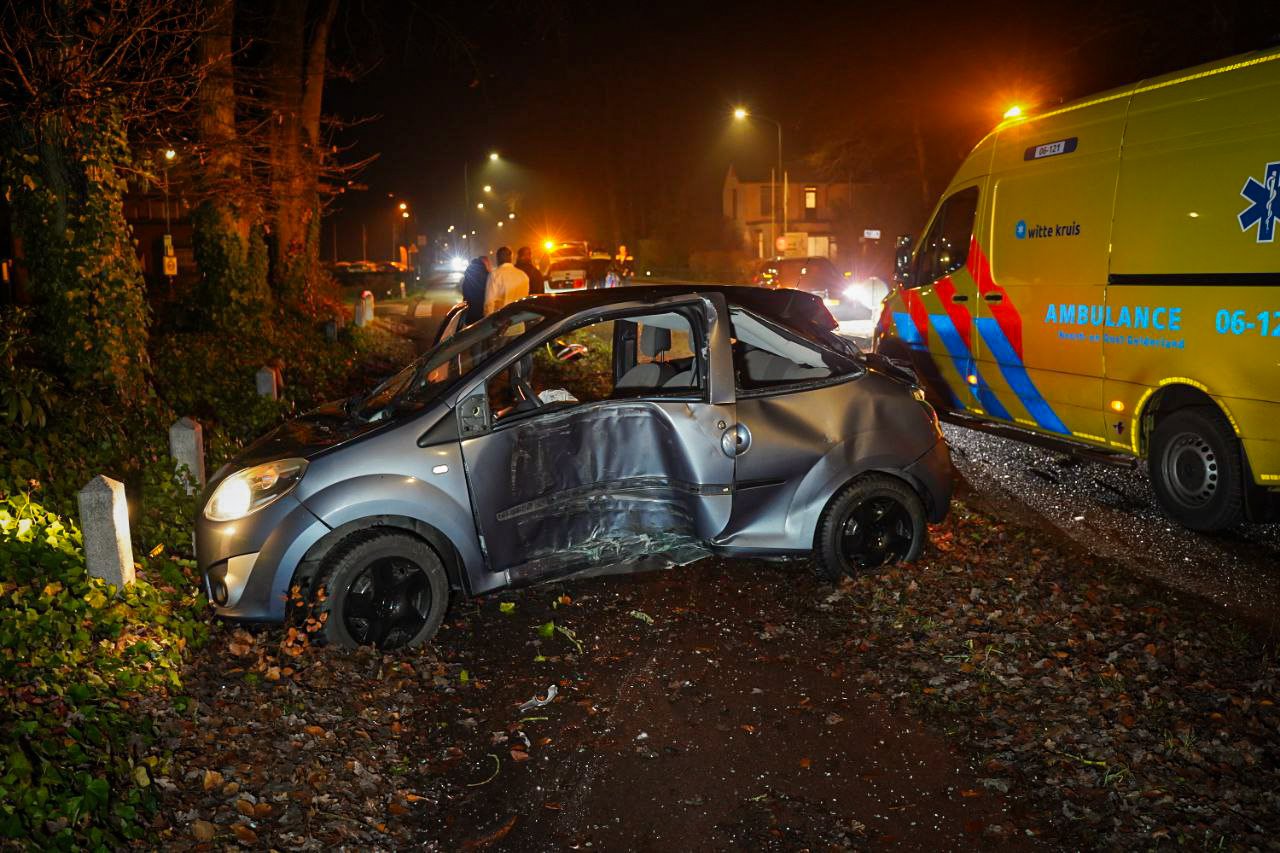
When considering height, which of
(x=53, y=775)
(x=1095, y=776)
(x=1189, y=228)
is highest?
(x=1189, y=228)

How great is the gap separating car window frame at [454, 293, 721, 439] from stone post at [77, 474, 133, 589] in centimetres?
180

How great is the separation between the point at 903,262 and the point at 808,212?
223 feet

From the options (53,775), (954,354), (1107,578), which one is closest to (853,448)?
(1107,578)

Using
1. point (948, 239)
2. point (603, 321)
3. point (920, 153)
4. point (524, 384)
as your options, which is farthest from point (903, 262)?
point (920, 153)

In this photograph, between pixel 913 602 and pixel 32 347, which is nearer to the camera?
pixel 913 602

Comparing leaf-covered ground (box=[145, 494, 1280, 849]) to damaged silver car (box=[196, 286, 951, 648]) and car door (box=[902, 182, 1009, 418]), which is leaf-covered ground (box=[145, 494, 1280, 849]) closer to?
damaged silver car (box=[196, 286, 951, 648])

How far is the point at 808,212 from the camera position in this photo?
7769 centimetres

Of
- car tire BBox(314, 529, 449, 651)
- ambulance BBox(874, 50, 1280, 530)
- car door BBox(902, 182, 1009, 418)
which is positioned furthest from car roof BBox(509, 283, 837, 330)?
car door BBox(902, 182, 1009, 418)

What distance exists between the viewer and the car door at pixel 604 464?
5809 mm

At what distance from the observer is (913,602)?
6.17m

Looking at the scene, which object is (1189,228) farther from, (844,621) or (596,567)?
(596,567)

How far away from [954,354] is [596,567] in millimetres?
5968

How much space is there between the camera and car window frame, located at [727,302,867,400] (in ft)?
20.7

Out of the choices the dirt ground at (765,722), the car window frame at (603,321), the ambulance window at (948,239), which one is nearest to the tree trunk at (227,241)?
the ambulance window at (948,239)
